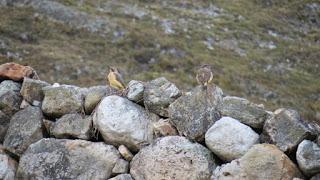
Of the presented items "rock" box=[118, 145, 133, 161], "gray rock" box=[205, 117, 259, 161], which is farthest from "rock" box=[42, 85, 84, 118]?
"gray rock" box=[205, 117, 259, 161]

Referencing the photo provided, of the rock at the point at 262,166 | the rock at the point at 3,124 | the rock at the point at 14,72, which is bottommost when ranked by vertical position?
the rock at the point at 3,124

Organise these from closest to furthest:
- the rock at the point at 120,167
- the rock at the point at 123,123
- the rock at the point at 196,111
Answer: the rock at the point at 196,111
the rock at the point at 120,167
the rock at the point at 123,123

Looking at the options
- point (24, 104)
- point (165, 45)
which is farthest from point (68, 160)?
point (165, 45)

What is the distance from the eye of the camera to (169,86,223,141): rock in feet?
29.7

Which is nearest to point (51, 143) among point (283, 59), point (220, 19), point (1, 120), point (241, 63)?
point (1, 120)

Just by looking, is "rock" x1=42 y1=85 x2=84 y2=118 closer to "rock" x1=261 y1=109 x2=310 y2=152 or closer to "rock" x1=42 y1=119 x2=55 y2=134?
"rock" x1=42 y1=119 x2=55 y2=134

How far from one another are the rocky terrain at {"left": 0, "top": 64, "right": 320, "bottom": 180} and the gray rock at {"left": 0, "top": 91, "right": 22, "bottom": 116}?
0.06ft

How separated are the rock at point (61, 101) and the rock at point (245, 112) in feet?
8.57

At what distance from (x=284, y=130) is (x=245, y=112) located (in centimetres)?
74

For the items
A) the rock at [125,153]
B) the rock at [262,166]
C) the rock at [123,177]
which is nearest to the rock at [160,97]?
the rock at [125,153]

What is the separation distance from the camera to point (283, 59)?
1420 inches

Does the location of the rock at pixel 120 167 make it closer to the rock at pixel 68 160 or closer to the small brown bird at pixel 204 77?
the rock at pixel 68 160

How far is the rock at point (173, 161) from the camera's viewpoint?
878cm

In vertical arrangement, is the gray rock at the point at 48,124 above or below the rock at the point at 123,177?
above
